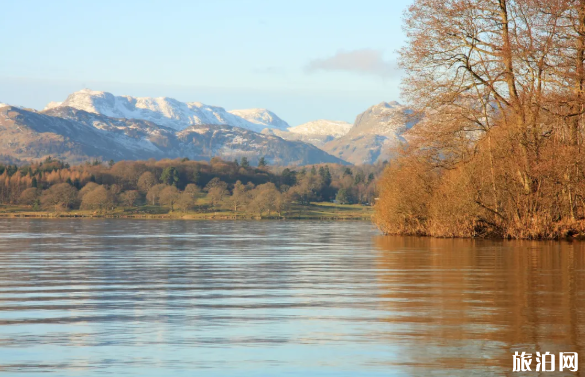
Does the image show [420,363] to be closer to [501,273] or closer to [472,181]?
[501,273]

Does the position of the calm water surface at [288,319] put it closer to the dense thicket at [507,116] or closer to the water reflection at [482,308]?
the water reflection at [482,308]

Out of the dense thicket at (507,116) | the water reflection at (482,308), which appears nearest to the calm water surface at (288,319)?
the water reflection at (482,308)

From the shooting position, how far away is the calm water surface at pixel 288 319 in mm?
10094

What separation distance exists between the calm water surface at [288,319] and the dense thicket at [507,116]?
16159 millimetres

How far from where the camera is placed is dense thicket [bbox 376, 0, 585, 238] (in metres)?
39.9

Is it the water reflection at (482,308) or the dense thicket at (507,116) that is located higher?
the dense thicket at (507,116)

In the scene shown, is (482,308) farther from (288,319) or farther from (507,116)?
(507,116)

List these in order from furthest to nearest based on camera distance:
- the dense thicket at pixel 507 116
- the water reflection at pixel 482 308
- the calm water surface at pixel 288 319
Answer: the dense thicket at pixel 507 116 < the water reflection at pixel 482 308 < the calm water surface at pixel 288 319

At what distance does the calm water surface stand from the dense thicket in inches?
636

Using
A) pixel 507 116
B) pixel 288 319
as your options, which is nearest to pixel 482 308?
pixel 288 319

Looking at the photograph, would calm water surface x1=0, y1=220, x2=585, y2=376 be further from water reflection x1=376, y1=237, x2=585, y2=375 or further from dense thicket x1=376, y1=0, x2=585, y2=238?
dense thicket x1=376, y1=0, x2=585, y2=238

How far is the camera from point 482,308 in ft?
48.8

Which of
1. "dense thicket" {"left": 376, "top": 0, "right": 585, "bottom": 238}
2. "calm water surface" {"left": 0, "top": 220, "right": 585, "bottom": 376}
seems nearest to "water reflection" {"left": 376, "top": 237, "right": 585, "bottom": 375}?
"calm water surface" {"left": 0, "top": 220, "right": 585, "bottom": 376}

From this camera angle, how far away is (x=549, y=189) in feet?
133
